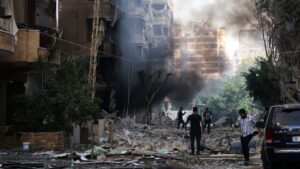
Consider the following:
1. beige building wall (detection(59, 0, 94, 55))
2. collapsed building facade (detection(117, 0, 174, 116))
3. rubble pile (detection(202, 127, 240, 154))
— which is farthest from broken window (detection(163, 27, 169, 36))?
rubble pile (detection(202, 127, 240, 154))

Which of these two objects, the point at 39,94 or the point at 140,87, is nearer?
the point at 39,94

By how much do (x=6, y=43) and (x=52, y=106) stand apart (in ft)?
8.96

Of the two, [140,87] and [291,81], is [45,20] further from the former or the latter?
[140,87]

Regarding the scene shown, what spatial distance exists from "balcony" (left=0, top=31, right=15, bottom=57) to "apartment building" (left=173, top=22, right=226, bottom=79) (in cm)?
5061

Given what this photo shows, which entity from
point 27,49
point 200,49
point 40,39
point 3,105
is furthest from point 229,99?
point 27,49

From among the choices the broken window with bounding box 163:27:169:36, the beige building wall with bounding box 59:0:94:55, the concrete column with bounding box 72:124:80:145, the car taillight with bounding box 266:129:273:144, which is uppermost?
the broken window with bounding box 163:27:169:36

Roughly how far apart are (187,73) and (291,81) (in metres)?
37.1

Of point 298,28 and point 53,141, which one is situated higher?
point 298,28

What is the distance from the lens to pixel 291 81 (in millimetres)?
34969

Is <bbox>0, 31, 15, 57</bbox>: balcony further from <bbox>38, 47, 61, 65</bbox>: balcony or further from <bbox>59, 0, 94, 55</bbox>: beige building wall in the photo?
<bbox>59, 0, 94, 55</bbox>: beige building wall

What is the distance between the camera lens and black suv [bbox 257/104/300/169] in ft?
37.0

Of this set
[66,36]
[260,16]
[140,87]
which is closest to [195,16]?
[140,87]

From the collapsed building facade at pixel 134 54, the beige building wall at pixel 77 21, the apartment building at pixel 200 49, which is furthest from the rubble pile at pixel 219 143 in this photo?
the apartment building at pixel 200 49

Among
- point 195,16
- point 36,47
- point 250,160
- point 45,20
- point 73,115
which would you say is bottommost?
point 250,160
